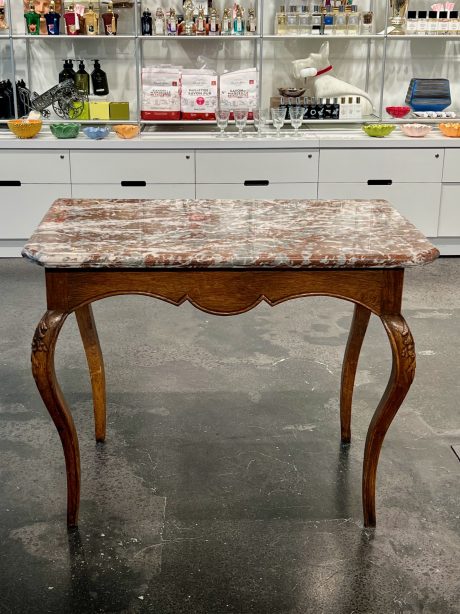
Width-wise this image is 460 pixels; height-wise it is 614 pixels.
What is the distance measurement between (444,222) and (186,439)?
2903 millimetres

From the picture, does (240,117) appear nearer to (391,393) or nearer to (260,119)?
(260,119)

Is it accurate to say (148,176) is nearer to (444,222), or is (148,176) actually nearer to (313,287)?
(444,222)

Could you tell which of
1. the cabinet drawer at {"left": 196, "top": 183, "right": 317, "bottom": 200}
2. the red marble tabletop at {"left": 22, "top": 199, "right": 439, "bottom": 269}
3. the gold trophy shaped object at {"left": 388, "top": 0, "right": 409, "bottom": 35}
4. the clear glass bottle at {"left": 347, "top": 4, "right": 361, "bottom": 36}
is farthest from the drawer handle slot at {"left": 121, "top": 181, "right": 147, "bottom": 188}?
the red marble tabletop at {"left": 22, "top": 199, "right": 439, "bottom": 269}

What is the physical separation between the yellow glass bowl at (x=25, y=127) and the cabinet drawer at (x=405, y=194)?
1.77 metres

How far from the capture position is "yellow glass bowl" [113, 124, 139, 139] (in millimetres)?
4832

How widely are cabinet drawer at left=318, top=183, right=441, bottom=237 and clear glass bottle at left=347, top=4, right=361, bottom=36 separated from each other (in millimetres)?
995

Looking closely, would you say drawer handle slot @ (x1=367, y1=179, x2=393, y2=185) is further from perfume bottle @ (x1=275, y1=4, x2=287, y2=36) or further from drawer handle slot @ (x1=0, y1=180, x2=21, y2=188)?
drawer handle slot @ (x1=0, y1=180, x2=21, y2=188)

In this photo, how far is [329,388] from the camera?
307 centimetres

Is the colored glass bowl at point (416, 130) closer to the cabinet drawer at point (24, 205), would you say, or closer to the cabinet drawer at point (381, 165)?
the cabinet drawer at point (381, 165)

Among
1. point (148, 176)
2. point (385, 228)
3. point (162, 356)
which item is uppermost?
point (385, 228)

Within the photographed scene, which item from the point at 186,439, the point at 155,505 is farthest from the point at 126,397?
the point at 155,505

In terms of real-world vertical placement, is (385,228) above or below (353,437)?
above

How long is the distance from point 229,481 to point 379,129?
3.08 meters

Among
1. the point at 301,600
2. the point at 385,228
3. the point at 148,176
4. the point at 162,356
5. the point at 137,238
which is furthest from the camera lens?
the point at 148,176
